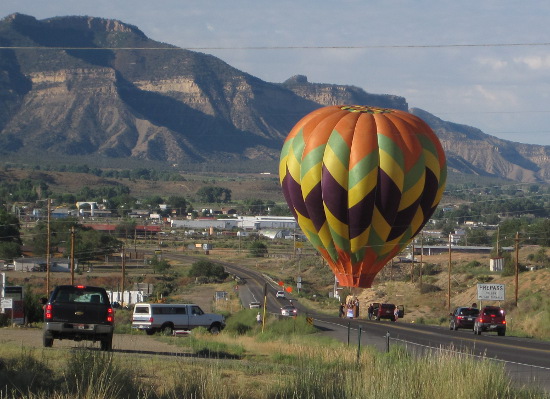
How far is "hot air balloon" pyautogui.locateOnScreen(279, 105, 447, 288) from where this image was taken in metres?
42.9

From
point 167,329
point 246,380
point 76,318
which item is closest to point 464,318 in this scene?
point 167,329

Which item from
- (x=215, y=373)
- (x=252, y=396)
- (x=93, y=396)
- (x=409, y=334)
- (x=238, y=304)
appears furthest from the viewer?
(x=238, y=304)

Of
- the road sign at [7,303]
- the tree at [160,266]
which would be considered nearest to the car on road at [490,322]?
the road sign at [7,303]

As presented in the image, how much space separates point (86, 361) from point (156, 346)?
14.3 meters

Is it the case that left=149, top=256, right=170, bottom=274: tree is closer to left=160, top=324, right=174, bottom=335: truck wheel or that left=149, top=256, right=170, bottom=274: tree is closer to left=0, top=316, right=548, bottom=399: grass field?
left=160, top=324, right=174, bottom=335: truck wheel

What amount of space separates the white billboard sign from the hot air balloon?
64.0ft

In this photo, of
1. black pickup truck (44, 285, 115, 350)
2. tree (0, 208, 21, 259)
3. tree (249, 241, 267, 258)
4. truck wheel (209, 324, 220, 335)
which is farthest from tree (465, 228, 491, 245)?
black pickup truck (44, 285, 115, 350)

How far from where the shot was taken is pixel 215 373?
16.1m

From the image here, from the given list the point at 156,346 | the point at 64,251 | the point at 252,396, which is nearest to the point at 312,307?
the point at 64,251

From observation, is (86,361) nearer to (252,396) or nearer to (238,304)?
(252,396)

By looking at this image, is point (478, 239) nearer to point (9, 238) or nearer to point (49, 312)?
point (9, 238)

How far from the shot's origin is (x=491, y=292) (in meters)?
64.6

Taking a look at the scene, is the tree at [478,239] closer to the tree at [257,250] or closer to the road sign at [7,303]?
the tree at [257,250]

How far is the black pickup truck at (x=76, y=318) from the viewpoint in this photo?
2533 centimetres
